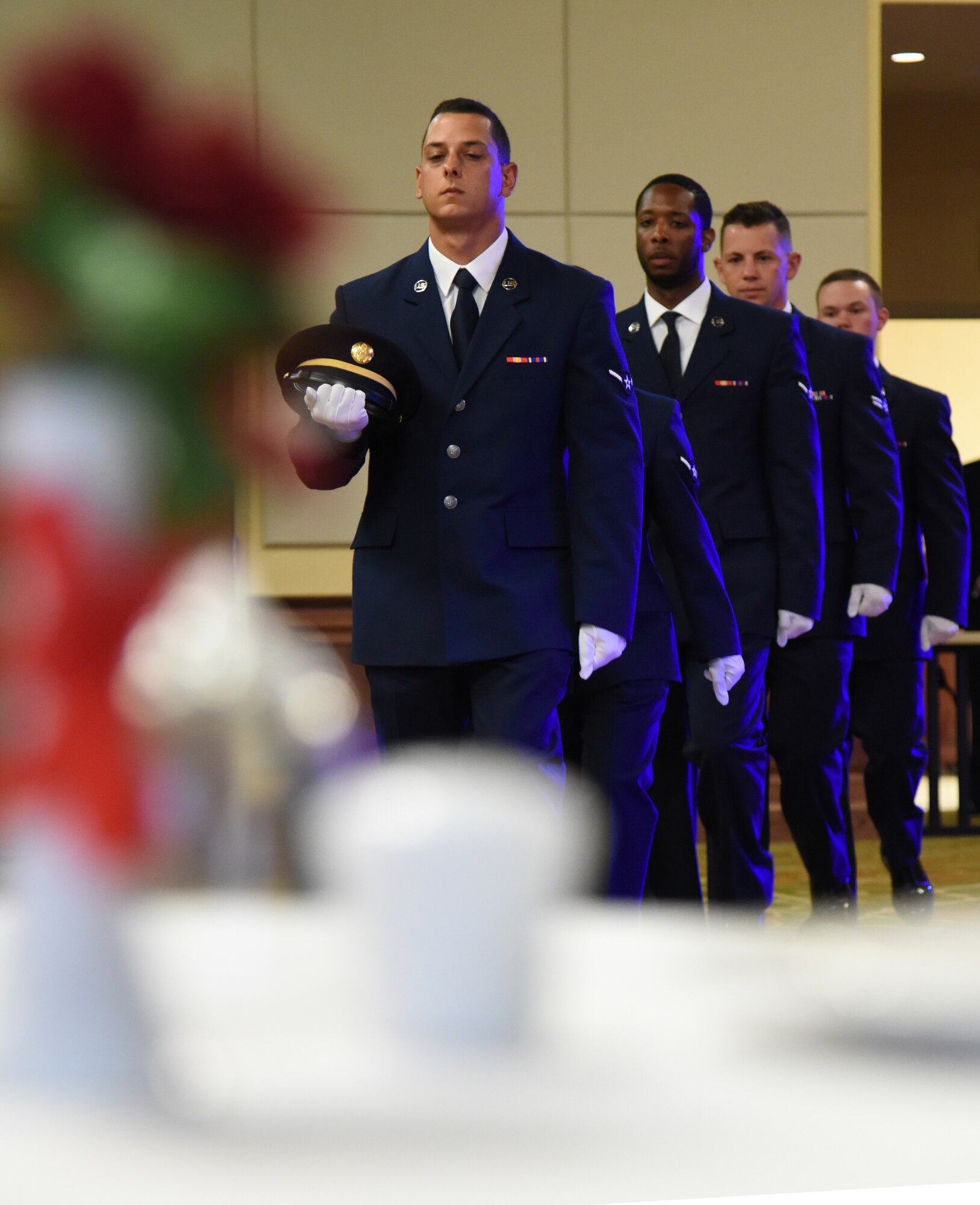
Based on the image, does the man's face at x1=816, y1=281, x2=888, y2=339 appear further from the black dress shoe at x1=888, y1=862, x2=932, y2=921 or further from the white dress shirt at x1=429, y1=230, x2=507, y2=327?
the white dress shirt at x1=429, y1=230, x2=507, y2=327

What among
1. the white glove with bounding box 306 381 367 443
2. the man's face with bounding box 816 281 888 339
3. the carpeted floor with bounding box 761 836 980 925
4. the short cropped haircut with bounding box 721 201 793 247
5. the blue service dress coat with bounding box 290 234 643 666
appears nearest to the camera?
the white glove with bounding box 306 381 367 443

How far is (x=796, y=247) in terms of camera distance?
5.85 m

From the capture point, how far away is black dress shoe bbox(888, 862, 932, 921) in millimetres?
3686

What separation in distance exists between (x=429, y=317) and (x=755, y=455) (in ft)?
3.77

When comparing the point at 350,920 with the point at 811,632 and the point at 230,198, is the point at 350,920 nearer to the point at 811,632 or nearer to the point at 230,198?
the point at 230,198

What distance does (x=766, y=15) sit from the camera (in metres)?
5.79

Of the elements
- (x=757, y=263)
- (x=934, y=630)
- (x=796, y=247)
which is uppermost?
(x=796, y=247)

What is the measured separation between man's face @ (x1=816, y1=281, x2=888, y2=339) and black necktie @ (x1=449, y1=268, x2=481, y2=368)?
2115 mm

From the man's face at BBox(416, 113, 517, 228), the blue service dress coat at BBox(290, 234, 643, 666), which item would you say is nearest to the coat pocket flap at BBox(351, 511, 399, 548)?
the blue service dress coat at BBox(290, 234, 643, 666)

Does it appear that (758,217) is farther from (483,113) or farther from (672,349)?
(483,113)

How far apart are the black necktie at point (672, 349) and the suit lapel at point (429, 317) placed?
1007mm

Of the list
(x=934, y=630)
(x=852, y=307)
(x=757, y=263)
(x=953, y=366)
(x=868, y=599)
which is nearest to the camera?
(x=868, y=599)

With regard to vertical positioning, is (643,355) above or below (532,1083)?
above

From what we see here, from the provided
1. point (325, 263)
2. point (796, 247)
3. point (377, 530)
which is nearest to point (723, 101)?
point (796, 247)
